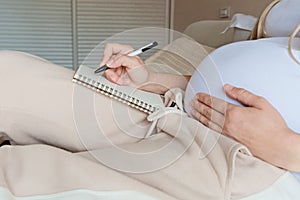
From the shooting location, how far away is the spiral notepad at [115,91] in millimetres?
794

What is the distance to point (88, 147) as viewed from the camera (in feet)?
2.55

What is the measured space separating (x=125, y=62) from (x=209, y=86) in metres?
0.21

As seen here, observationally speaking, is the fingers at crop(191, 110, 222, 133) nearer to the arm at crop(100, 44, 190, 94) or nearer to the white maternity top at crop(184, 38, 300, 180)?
the white maternity top at crop(184, 38, 300, 180)

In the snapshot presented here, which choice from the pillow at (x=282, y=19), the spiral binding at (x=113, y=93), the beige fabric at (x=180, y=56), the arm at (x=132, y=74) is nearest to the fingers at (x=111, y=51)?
the arm at (x=132, y=74)

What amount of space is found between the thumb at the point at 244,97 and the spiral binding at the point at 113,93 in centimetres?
17

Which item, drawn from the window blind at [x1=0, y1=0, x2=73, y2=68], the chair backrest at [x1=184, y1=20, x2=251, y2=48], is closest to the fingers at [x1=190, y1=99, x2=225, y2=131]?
the chair backrest at [x1=184, y1=20, x2=251, y2=48]

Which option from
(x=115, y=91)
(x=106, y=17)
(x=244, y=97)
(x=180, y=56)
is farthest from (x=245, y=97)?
(x=106, y=17)

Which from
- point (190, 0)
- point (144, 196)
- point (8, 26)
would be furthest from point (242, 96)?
point (8, 26)

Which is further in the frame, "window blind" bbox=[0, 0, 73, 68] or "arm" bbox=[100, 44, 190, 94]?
"window blind" bbox=[0, 0, 73, 68]

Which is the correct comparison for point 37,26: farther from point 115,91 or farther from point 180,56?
point 115,91

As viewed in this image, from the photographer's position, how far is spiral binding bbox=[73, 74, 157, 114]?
0.79 m

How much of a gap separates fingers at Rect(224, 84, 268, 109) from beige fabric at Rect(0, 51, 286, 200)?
0.10 metres

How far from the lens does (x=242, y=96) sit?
755mm

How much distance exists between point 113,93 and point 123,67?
0.12 m
